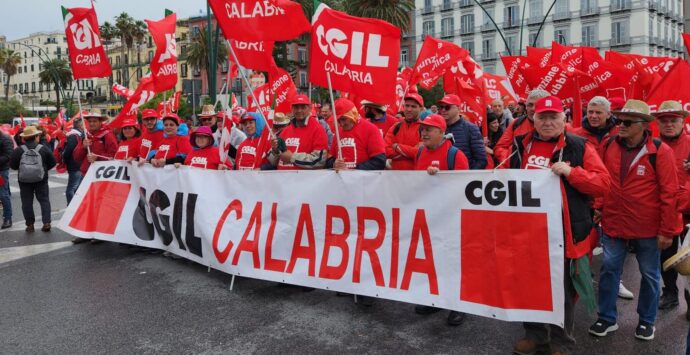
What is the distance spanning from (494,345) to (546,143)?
5.13ft

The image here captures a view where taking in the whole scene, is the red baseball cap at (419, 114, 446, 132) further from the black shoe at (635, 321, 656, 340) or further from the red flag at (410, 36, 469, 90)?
the red flag at (410, 36, 469, 90)

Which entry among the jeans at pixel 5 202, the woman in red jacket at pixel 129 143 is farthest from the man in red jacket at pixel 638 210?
the jeans at pixel 5 202

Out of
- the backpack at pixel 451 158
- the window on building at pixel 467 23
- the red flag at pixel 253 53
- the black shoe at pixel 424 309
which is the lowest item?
the black shoe at pixel 424 309

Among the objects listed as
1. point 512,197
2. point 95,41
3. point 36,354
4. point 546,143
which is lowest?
point 36,354

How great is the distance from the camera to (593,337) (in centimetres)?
436

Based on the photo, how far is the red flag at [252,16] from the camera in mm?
5805

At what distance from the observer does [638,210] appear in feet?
14.1

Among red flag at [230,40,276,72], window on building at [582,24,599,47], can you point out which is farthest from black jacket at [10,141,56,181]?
window on building at [582,24,599,47]

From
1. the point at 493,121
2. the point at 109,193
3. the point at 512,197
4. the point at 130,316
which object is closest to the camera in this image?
the point at 512,197

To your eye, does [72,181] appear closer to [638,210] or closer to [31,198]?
[31,198]

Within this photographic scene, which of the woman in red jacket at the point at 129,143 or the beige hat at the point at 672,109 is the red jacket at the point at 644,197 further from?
the woman in red jacket at the point at 129,143

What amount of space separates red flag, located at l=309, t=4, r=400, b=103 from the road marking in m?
4.91

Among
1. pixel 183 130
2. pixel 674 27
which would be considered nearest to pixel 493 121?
pixel 183 130

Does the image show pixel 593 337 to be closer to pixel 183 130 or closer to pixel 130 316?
pixel 130 316
